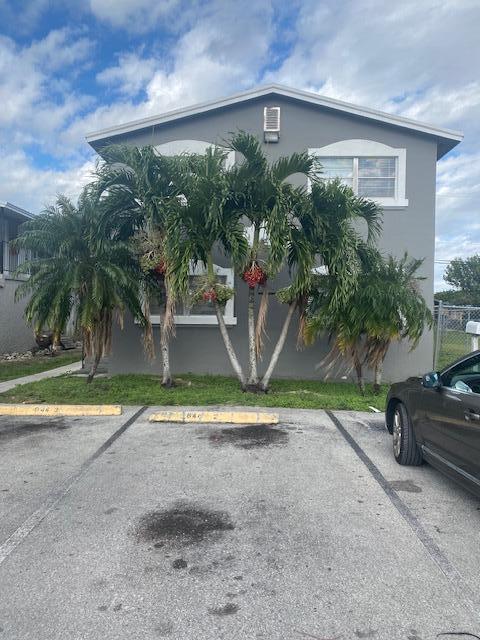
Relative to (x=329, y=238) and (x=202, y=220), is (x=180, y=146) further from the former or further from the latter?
(x=329, y=238)

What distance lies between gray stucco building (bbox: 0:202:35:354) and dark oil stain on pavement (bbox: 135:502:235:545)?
514 inches

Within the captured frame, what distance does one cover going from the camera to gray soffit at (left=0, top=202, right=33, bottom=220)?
1530cm

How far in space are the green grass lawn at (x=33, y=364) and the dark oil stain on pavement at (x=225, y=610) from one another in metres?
10.1

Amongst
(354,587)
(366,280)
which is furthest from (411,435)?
(366,280)

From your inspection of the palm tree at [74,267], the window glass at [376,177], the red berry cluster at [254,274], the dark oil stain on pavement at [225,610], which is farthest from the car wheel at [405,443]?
the window glass at [376,177]

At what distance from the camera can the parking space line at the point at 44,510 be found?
371 centimetres

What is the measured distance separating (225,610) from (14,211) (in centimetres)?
1546

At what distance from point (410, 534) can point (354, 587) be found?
A: 1.00 m

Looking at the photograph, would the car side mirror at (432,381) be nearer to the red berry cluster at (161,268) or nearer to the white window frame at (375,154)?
the red berry cluster at (161,268)

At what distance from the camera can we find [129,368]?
12008 millimetres

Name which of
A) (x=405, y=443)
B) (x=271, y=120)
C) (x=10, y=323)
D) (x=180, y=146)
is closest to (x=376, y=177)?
(x=271, y=120)

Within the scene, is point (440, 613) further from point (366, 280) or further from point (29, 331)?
point (29, 331)

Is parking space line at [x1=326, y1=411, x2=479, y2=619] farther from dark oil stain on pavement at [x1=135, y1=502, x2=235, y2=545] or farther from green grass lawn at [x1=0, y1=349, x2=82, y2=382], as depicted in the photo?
green grass lawn at [x1=0, y1=349, x2=82, y2=382]

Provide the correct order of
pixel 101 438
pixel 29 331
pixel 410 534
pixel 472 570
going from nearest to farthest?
pixel 472 570, pixel 410 534, pixel 101 438, pixel 29 331
